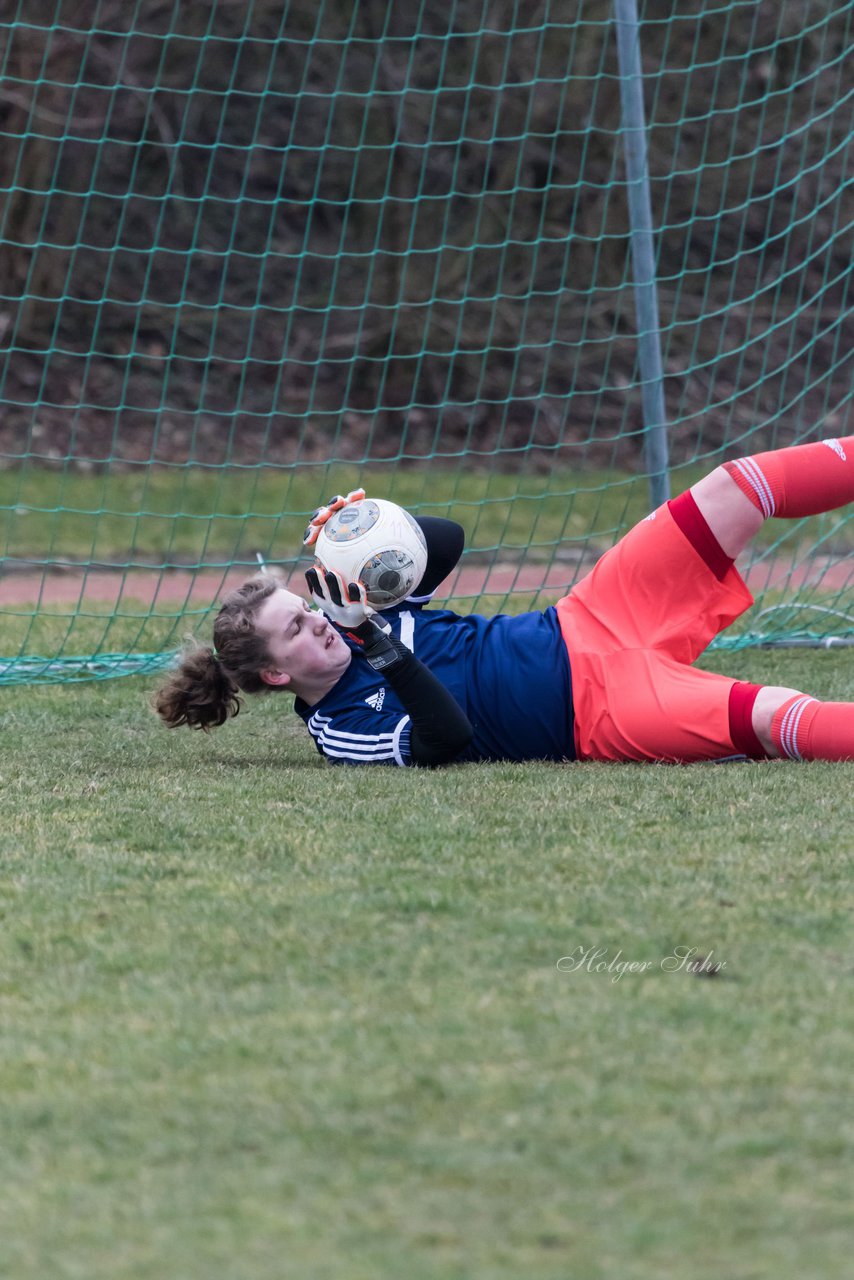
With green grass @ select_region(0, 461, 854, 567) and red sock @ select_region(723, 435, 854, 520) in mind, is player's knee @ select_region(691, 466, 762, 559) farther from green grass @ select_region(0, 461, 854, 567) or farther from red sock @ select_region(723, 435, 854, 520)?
green grass @ select_region(0, 461, 854, 567)

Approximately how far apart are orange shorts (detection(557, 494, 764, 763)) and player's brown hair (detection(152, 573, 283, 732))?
0.74 meters

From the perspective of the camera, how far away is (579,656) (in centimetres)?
375

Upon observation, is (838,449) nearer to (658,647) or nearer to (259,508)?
(658,647)

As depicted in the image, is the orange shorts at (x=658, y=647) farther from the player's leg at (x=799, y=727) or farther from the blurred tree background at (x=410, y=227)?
the blurred tree background at (x=410, y=227)

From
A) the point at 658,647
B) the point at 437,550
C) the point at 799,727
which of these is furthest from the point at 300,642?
the point at 799,727

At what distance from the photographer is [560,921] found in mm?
2529

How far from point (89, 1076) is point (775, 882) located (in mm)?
1237

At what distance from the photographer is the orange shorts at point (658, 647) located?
3633 mm

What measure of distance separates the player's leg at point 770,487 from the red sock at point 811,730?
17.9 inches

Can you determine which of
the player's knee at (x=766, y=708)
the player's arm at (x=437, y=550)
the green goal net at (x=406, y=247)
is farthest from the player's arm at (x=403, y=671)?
the green goal net at (x=406, y=247)

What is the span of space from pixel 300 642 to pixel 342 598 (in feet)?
0.67

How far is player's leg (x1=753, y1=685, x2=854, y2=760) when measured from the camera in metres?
3.59

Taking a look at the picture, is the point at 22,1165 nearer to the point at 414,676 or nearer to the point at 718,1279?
the point at 718,1279

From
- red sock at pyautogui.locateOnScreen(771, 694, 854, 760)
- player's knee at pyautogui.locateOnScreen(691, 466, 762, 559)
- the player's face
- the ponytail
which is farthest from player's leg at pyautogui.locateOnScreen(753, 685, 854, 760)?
the ponytail
